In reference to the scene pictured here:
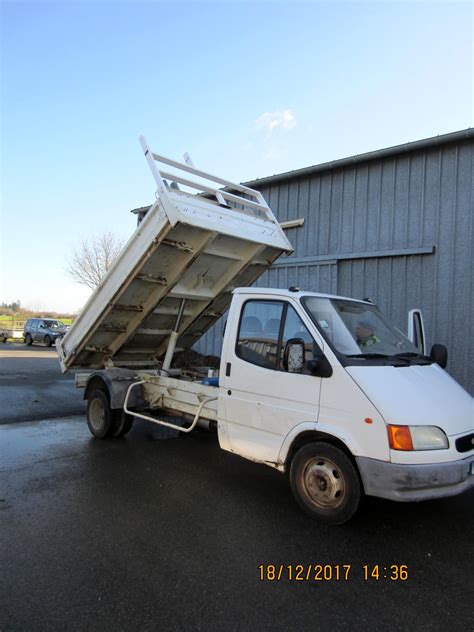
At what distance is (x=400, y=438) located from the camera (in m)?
3.26

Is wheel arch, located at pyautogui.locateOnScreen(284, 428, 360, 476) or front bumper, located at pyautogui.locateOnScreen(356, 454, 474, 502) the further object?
wheel arch, located at pyautogui.locateOnScreen(284, 428, 360, 476)

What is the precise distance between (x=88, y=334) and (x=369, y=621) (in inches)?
190

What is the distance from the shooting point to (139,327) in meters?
6.18

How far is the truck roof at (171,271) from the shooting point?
197 inches

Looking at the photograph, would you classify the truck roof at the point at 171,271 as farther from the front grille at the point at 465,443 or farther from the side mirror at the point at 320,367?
the front grille at the point at 465,443

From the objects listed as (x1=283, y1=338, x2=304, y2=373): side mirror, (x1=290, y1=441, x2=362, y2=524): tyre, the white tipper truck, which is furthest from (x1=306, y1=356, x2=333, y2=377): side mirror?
(x1=290, y1=441, x2=362, y2=524): tyre

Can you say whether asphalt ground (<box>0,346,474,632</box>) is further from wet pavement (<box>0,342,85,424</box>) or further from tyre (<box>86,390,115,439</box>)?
wet pavement (<box>0,342,85,424</box>)

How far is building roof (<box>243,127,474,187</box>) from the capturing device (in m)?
7.76

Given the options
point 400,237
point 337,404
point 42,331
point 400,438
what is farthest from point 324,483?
point 42,331

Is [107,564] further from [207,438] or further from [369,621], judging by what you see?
[207,438]

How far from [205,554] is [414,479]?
166cm

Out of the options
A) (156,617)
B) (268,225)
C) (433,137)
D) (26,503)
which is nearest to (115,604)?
(156,617)

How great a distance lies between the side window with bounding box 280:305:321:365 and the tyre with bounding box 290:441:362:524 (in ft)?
2.53
